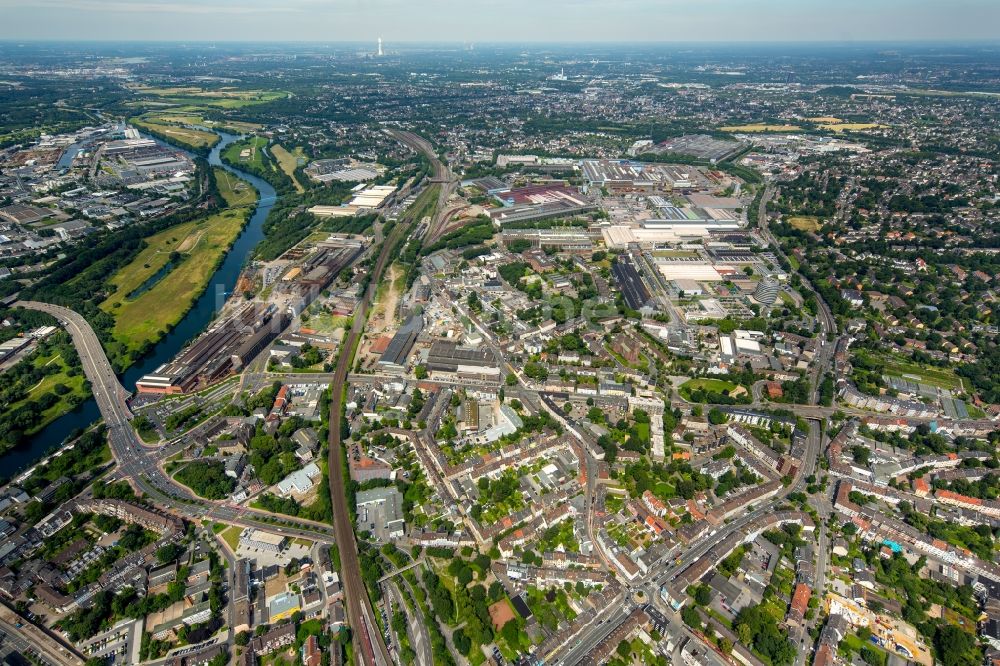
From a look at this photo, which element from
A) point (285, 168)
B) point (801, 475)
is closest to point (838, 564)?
point (801, 475)

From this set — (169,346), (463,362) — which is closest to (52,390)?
(169,346)

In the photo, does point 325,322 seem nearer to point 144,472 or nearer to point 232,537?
point 144,472

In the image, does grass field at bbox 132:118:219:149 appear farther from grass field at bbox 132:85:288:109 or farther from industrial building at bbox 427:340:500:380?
industrial building at bbox 427:340:500:380

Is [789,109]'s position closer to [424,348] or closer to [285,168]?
[285,168]

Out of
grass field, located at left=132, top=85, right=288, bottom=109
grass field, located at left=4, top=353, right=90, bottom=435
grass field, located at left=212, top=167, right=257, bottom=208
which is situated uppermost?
grass field, located at left=132, top=85, right=288, bottom=109

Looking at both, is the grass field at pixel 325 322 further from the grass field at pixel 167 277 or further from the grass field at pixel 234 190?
the grass field at pixel 234 190

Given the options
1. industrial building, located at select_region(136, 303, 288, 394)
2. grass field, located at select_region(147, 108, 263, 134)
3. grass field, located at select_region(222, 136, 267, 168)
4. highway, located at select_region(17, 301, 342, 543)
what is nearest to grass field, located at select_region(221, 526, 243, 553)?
highway, located at select_region(17, 301, 342, 543)

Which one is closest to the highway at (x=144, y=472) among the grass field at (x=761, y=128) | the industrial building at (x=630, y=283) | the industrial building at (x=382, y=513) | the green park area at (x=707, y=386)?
the industrial building at (x=382, y=513)
